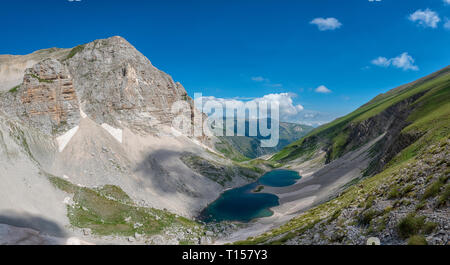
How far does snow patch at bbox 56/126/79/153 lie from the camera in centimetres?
5862

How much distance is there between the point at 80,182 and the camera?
52.7 metres

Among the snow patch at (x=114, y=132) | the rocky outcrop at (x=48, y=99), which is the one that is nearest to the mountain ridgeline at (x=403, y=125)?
the snow patch at (x=114, y=132)

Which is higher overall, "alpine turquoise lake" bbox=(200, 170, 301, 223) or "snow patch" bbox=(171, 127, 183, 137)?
"snow patch" bbox=(171, 127, 183, 137)

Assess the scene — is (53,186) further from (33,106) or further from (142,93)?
(142,93)

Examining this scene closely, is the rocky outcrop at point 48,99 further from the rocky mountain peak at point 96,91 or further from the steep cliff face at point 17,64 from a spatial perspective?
the steep cliff face at point 17,64

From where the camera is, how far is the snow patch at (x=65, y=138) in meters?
58.6

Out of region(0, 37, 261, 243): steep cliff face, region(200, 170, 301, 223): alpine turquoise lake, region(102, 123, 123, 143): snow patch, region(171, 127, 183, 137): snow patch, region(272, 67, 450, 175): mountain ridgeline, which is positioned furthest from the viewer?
region(171, 127, 183, 137): snow patch

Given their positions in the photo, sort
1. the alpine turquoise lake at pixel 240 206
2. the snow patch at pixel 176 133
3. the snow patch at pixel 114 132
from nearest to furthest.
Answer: the alpine turquoise lake at pixel 240 206, the snow patch at pixel 114 132, the snow patch at pixel 176 133

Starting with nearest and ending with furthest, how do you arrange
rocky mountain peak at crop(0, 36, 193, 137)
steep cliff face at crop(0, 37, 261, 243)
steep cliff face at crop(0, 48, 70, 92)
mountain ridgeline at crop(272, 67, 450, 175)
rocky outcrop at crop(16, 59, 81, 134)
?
steep cliff face at crop(0, 37, 261, 243), mountain ridgeline at crop(272, 67, 450, 175), rocky outcrop at crop(16, 59, 81, 134), rocky mountain peak at crop(0, 36, 193, 137), steep cliff face at crop(0, 48, 70, 92)

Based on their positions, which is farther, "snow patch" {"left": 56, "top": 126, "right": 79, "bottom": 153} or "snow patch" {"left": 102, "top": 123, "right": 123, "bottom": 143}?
"snow patch" {"left": 102, "top": 123, "right": 123, "bottom": 143}

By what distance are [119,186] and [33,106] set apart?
113 feet

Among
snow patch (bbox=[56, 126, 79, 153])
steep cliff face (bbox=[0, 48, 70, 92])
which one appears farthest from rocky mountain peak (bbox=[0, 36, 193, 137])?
steep cliff face (bbox=[0, 48, 70, 92])

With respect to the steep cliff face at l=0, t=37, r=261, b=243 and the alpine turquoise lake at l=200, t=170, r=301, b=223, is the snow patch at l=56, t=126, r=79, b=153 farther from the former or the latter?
the alpine turquoise lake at l=200, t=170, r=301, b=223
